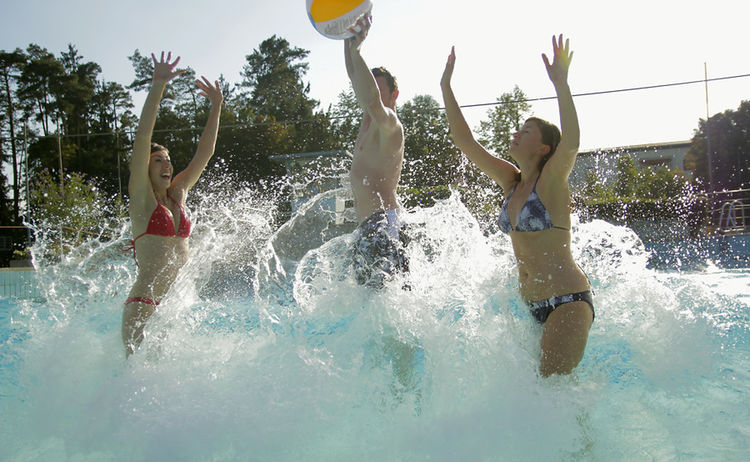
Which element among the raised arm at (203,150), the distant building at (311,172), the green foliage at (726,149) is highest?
the green foliage at (726,149)

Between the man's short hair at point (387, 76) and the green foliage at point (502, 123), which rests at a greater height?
the green foliage at point (502, 123)

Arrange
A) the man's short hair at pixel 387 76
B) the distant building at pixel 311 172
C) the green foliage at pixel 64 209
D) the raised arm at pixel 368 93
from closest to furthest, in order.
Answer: the raised arm at pixel 368 93
the man's short hair at pixel 387 76
the green foliage at pixel 64 209
the distant building at pixel 311 172

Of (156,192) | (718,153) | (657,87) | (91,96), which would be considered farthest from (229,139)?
(718,153)

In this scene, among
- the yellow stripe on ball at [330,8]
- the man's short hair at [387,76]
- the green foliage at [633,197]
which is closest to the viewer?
the man's short hair at [387,76]

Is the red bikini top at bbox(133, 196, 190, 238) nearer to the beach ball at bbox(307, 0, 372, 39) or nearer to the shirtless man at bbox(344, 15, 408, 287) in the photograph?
the shirtless man at bbox(344, 15, 408, 287)

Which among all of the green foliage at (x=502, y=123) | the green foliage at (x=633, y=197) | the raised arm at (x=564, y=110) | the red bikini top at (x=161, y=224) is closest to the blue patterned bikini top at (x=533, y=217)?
the raised arm at (x=564, y=110)

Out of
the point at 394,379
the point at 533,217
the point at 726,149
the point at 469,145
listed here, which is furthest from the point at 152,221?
Result: the point at 726,149

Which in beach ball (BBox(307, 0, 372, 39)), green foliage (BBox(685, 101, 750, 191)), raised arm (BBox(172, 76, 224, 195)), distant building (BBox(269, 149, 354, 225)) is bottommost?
raised arm (BBox(172, 76, 224, 195))

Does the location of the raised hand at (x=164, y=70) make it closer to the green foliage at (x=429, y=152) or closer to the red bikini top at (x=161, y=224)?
the red bikini top at (x=161, y=224)

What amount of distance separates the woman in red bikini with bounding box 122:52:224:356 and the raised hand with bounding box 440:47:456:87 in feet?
6.13

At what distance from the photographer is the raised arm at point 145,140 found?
327 cm

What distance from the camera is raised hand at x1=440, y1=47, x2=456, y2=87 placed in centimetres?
360

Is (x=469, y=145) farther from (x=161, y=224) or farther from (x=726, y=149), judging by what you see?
(x=726, y=149)

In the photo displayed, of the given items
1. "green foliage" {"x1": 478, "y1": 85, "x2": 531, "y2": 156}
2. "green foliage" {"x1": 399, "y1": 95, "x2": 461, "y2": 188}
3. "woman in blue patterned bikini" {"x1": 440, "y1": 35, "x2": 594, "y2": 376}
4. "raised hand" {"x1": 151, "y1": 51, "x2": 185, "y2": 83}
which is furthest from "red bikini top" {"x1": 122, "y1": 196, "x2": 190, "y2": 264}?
"green foliage" {"x1": 478, "y1": 85, "x2": 531, "y2": 156}
